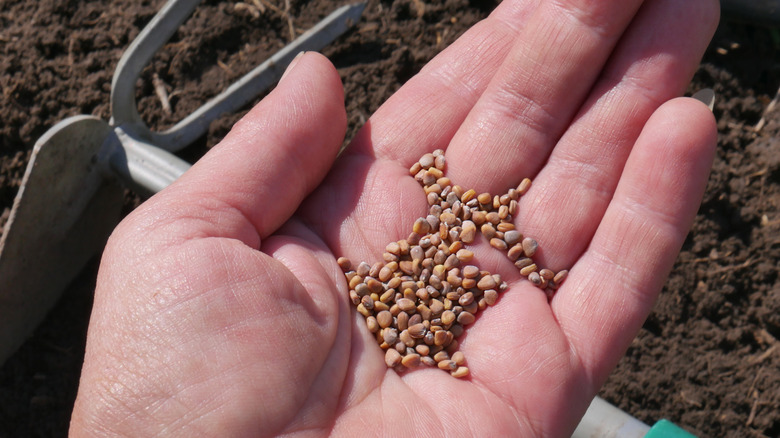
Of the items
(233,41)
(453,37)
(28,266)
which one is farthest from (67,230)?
(453,37)

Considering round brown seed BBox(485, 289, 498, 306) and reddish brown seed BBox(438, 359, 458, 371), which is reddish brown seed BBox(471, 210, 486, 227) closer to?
round brown seed BBox(485, 289, 498, 306)

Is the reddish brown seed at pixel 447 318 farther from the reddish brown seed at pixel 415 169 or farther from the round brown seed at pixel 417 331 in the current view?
the reddish brown seed at pixel 415 169

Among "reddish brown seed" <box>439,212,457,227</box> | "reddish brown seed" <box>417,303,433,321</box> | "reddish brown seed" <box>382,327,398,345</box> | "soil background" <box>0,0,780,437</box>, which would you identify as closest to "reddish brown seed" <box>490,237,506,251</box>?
"reddish brown seed" <box>439,212,457,227</box>

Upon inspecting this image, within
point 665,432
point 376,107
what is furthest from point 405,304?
point 376,107

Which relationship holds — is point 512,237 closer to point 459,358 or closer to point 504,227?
point 504,227

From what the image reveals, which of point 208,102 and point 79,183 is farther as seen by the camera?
point 208,102
